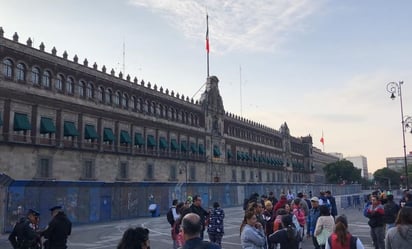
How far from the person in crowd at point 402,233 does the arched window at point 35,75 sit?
32244 mm

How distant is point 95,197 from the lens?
1139 inches

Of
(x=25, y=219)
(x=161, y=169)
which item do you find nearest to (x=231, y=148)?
(x=161, y=169)

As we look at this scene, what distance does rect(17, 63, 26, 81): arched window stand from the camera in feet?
106

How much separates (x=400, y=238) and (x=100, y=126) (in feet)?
119

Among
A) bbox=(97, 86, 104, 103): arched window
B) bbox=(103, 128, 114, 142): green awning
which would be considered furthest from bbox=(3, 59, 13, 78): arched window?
bbox=(103, 128, 114, 142): green awning

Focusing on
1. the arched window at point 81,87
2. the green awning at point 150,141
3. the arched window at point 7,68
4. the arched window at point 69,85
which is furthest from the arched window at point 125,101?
the arched window at point 7,68

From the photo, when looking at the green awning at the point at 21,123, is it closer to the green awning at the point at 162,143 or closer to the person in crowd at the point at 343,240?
the green awning at the point at 162,143

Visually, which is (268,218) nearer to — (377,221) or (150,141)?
(377,221)

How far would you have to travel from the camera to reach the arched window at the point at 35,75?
3331 cm

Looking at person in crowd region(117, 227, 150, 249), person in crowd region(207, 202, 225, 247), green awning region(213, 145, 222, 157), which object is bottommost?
person in crowd region(207, 202, 225, 247)

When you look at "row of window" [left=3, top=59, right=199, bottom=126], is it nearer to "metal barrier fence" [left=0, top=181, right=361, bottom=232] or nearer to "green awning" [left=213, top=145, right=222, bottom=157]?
"green awning" [left=213, top=145, right=222, bottom=157]

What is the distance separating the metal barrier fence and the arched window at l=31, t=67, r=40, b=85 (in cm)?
1051

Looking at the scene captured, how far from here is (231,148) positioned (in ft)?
210

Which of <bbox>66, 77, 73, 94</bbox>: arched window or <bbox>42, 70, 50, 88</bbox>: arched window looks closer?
<bbox>42, 70, 50, 88</bbox>: arched window
